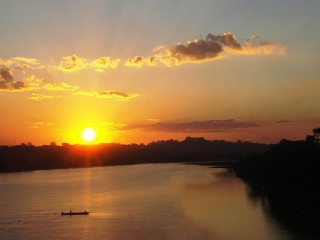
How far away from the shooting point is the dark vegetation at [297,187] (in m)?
39.8

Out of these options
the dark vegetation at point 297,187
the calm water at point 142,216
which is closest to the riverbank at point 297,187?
the dark vegetation at point 297,187

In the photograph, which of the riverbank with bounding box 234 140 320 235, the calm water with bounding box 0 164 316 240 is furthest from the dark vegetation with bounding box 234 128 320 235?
the calm water with bounding box 0 164 316 240

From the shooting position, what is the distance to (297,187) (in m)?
49.2

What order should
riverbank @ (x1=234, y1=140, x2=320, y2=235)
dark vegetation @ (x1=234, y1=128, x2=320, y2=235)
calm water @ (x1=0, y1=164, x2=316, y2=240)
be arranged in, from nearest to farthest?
calm water @ (x1=0, y1=164, x2=316, y2=240) → dark vegetation @ (x1=234, y1=128, x2=320, y2=235) → riverbank @ (x1=234, y1=140, x2=320, y2=235)

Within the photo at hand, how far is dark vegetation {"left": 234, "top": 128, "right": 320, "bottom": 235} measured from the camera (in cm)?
3978

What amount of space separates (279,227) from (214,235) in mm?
7504

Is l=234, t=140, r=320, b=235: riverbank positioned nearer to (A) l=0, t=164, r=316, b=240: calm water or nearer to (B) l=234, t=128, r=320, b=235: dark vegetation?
(B) l=234, t=128, r=320, b=235: dark vegetation

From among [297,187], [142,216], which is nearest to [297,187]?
[297,187]

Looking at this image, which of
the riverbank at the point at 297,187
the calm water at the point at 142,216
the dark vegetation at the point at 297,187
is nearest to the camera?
the calm water at the point at 142,216

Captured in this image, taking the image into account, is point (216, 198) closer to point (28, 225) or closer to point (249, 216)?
point (249, 216)

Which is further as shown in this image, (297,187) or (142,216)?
(297,187)

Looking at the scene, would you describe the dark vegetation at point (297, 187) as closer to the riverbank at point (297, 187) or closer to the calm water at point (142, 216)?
the riverbank at point (297, 187)

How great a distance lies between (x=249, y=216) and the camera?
143 ft

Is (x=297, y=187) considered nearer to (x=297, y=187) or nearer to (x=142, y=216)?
(x=297, y=187)
